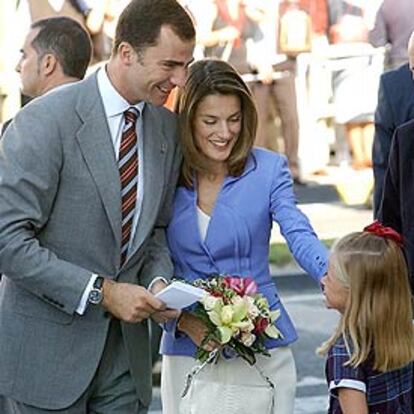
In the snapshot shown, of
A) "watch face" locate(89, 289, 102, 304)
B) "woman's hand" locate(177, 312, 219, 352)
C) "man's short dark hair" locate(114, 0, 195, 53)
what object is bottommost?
"woman's hand" locate(177, 312, 219, 352)

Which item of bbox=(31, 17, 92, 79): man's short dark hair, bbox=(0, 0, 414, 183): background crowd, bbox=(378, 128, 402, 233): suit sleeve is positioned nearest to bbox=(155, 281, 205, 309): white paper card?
bbox=(378, 128, 402, 233): suit sleeve

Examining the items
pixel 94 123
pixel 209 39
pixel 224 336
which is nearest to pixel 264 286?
pixel 224 336

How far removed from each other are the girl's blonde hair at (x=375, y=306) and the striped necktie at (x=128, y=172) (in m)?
0.65

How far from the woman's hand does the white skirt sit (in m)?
0.08

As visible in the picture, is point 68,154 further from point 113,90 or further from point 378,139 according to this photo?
point 378,139

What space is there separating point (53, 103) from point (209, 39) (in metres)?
8.54

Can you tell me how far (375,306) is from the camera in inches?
183

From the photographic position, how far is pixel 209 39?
520 inches

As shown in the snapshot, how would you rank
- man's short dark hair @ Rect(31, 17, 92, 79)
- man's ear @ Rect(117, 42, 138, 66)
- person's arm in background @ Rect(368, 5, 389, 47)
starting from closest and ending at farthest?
1. man's ear @ Rect(117, 42, 138, 66)
2. man's short dark hair @ Rect(31, 17, 92, 79)
3. person's arm in background @ Rect(368, 5, 389, 47)

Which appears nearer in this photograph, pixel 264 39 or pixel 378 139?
pixel 378 139

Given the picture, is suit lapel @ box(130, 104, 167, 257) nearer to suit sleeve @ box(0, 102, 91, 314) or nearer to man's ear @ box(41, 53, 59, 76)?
suit sleeve @ box(0, 102, 91, 314)

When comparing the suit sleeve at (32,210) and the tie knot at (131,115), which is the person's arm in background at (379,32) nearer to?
the tie knot at (131,115)

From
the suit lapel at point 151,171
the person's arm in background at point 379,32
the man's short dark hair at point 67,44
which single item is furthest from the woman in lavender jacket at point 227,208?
the person's arm in background at point 379,32

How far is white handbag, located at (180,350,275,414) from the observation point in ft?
15.9
